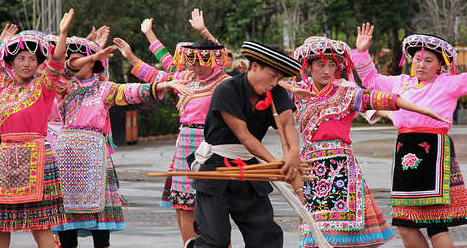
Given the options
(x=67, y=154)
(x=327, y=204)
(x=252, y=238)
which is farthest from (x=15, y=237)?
(x=252, y=238)

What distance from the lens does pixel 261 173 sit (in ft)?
15.9

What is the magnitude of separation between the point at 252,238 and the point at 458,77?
98.1 inches

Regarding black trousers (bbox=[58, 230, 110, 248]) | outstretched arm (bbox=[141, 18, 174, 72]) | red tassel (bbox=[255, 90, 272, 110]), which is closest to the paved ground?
black trousers (bbox=[58, 230, 110, 248])

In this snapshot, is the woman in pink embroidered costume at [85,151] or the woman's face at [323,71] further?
the woman in pink embroidered costume at [85,151]

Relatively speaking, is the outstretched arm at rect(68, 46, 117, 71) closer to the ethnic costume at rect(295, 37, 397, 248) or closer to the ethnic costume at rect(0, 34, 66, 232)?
the ethnic costume at rect(0, 34, 66, 232)

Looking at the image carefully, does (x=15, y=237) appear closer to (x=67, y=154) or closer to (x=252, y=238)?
(x=67, y=154)

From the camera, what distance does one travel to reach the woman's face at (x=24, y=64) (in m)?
6.50

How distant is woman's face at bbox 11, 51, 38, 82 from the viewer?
6.50 meters

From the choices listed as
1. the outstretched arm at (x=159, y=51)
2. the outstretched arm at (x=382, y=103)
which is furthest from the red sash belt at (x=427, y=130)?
the outstretched arm at (x=159, y=51)

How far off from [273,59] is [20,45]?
2.36m

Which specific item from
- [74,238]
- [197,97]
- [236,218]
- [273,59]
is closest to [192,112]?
[197,97]

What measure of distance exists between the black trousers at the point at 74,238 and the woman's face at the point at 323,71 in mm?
2275

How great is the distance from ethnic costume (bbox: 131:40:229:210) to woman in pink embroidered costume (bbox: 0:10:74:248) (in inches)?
53.4

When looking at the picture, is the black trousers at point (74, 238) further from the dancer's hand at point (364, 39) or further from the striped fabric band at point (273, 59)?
the striped fabric band at point (273, 59)
